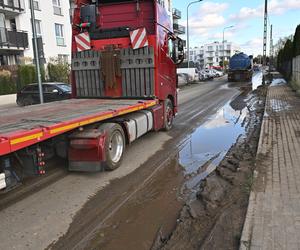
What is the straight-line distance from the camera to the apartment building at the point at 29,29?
2751 cm

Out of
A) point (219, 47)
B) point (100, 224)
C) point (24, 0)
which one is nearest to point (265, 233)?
point (100, 224)

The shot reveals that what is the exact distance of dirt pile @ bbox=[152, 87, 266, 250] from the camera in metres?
3.69

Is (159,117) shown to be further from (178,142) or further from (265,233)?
(265,233)

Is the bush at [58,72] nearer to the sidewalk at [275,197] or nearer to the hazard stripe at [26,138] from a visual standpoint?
the sidewalk at [275,197]

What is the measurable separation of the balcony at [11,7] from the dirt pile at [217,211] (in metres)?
26.8

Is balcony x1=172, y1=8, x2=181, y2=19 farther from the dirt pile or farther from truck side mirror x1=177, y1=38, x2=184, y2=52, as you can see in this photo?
the dirt pile

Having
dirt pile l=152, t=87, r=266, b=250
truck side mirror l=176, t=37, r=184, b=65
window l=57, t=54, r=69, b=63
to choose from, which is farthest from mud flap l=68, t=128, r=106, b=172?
window l=57, t=54, r=69, b=63

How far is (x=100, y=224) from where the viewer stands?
4324 millimetres

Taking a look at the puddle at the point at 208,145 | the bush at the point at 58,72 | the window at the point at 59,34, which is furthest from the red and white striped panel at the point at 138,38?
the window at the point at 59,34

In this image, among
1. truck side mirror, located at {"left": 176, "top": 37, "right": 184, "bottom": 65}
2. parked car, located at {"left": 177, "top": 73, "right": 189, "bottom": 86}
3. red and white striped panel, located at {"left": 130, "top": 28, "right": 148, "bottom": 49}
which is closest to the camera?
red and white striped panel, located at {"left": 130, "top": 28, "right": 148, "bottom": 49}

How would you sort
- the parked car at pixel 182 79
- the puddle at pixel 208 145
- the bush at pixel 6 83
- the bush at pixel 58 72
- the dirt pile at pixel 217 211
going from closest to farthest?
1. the dirt pile at pixel 217 211
2. the puddle at pixel 208 145
3. the bush at pixel 6 83
4. the bush at pixel 58 72
5. the parked car at pixel 182 79

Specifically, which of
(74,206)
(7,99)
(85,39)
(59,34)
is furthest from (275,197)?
(59,34)

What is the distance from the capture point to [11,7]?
2781 cm

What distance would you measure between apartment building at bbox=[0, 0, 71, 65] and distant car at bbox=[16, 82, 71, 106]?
35.0 ft
